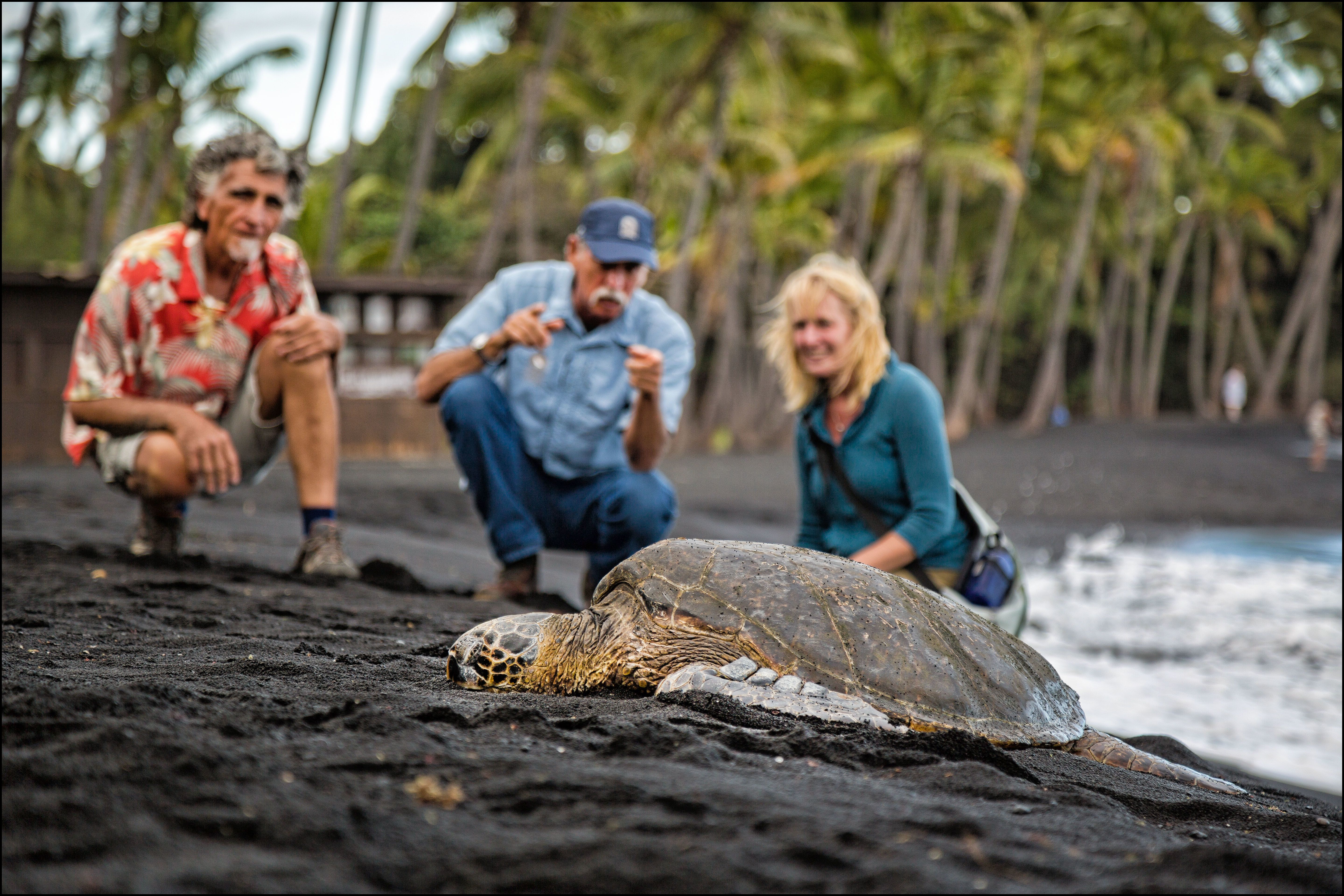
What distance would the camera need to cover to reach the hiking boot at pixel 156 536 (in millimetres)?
3424

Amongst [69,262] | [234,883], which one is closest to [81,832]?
[234,883]

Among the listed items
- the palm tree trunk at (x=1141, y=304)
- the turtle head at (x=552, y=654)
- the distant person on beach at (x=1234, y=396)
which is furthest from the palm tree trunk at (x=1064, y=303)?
the turtle head at (x=552, y=654)

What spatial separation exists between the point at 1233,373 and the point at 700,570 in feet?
85.1

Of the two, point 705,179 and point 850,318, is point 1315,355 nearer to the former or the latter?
point 705,179

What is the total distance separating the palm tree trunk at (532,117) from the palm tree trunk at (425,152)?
0.35 m

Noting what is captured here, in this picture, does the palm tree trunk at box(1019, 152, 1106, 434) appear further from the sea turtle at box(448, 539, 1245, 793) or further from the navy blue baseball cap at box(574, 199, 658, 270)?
the sea turtle at box(448, 539, 1245, 793)

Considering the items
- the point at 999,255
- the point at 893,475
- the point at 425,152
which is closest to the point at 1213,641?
the point at 893,475

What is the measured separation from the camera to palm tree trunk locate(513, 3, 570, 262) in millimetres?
13781

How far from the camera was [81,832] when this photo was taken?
1111 mm

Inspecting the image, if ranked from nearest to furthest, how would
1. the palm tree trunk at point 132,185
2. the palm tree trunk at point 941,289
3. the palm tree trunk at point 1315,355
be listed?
the palm tree trunk at point 1315,355 → the palm tree trunk at point 132,185 → the palm tree trunk at point 941,289

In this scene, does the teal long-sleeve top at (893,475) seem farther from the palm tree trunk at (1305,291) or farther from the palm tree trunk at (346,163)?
the palm tree trunk at (346,163)

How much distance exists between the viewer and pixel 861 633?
2027 mm

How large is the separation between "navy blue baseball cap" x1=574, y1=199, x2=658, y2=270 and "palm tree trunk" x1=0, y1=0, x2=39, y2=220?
770cm

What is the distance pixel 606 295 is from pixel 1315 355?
15.1m
